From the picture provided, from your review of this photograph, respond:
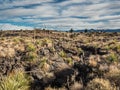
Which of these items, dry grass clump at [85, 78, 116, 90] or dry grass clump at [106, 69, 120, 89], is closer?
dry grass clump at [85, 78, 116, 90]

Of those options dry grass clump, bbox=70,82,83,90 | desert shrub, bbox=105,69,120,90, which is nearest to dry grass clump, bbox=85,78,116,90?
dry grass clump, bbox=70,82,83,90

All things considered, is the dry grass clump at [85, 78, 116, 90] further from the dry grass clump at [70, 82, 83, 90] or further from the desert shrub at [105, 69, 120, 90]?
the desert shrub at [105, 69, 120, 90]

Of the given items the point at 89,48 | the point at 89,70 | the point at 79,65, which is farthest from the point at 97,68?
the point at 89,48

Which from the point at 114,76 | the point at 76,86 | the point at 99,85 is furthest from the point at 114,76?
the point at 76,86

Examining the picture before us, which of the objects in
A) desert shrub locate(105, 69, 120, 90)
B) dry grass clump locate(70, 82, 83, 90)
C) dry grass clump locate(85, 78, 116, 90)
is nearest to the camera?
dry grass clump locate(85, 78, 116, 90)

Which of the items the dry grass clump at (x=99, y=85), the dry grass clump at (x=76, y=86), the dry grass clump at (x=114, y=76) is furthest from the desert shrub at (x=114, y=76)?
the dry grass clump at (x=76, y=86)

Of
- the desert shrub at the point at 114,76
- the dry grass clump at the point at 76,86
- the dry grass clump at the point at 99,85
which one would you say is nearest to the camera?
the dry grass clump at the point at 99,85

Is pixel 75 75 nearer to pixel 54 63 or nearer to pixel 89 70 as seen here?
pixel 89 70

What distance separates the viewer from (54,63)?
20.1m

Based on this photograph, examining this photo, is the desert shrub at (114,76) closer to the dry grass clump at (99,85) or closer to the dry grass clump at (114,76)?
the dry grass clump at (114,76)

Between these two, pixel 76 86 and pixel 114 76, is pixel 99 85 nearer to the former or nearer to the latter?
pixel 76 86

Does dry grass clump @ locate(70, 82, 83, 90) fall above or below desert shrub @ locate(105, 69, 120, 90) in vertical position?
below

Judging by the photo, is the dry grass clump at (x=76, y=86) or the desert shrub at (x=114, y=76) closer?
the dry grass clump at (x=76, y=86)

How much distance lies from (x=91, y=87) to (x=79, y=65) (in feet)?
21.6
